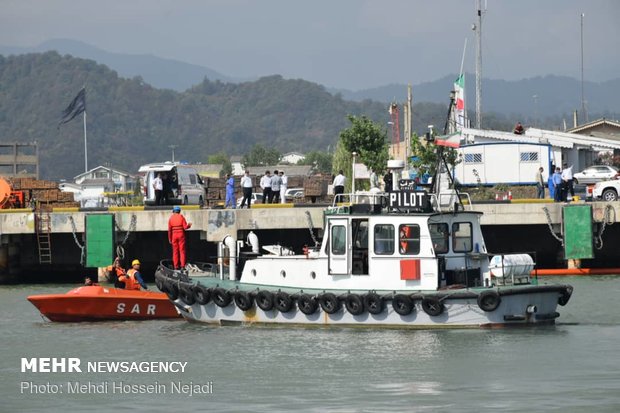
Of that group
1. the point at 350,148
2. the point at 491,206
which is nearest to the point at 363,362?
the point at 491,206

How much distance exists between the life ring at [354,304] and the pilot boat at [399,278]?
0.07 ft

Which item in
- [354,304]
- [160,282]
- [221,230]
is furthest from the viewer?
[221,230]

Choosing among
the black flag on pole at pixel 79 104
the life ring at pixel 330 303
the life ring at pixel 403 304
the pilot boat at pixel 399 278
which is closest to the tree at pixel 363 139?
the pilot boat at pixel 399 278

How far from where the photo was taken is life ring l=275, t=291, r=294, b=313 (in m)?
24.7

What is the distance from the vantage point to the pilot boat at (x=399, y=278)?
78.0 ft

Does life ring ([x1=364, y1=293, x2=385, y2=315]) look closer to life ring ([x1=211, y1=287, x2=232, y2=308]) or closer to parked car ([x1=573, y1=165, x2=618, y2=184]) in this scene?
life ring ([x1=211, y1=287, x2=232, y2=308])

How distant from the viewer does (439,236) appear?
24.5 m

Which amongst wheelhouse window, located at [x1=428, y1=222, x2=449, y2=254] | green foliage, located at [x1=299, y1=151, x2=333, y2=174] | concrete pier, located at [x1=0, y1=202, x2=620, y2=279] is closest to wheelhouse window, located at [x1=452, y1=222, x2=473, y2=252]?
wheelhouse window, located at [x1=428, y1=222, x2=449, y2=254]

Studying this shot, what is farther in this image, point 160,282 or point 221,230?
point 221,230

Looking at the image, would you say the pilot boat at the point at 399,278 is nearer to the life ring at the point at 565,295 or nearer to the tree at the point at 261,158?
the life ring at the point at 565,295

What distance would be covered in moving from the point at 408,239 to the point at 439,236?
2.33 feet

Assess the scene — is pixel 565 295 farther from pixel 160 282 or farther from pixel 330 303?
pixel 160 282

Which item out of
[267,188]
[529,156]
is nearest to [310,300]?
[267,188]

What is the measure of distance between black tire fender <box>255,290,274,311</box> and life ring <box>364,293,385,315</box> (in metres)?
2.05
